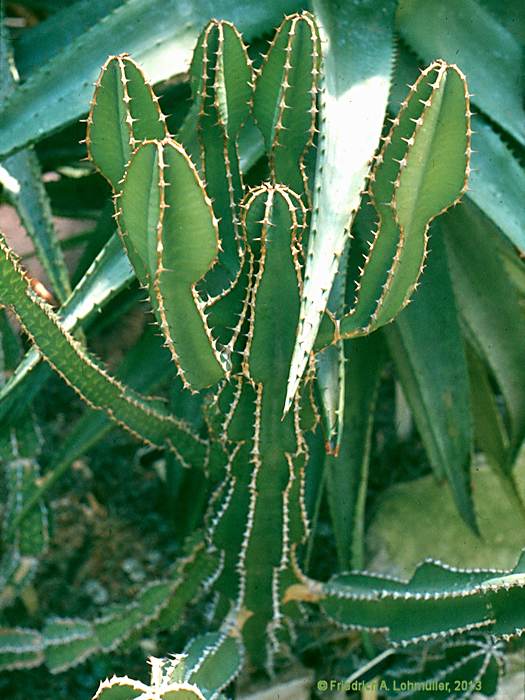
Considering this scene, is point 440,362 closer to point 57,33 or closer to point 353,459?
point 353,459

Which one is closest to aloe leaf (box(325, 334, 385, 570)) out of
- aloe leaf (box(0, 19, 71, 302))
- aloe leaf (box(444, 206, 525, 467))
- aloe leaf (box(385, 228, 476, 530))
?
aloe leaf (box(385, 228, 476, 530))

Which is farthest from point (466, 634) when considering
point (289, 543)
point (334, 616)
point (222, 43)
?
point (222, 43)

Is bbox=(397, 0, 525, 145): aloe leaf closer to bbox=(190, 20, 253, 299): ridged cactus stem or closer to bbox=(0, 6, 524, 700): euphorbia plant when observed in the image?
bbox=(0, 6, 524, 700): euphorbia plant

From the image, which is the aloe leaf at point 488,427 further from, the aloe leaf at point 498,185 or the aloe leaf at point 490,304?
the aloe leaf at point 498,185

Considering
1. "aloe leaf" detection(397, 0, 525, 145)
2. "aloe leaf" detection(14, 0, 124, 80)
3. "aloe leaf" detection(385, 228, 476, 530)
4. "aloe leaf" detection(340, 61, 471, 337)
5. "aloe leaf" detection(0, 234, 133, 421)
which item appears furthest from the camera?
"aloe leaf" detection(14, 0, 124, 80)

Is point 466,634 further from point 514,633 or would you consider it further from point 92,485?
point 92,485

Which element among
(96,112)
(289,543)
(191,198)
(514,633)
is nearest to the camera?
(191,198)

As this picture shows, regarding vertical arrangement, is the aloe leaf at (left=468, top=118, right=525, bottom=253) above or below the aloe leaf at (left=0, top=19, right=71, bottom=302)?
below

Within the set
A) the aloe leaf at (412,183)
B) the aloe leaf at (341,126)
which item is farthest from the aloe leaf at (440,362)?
the aloe leaf at (412,183)
